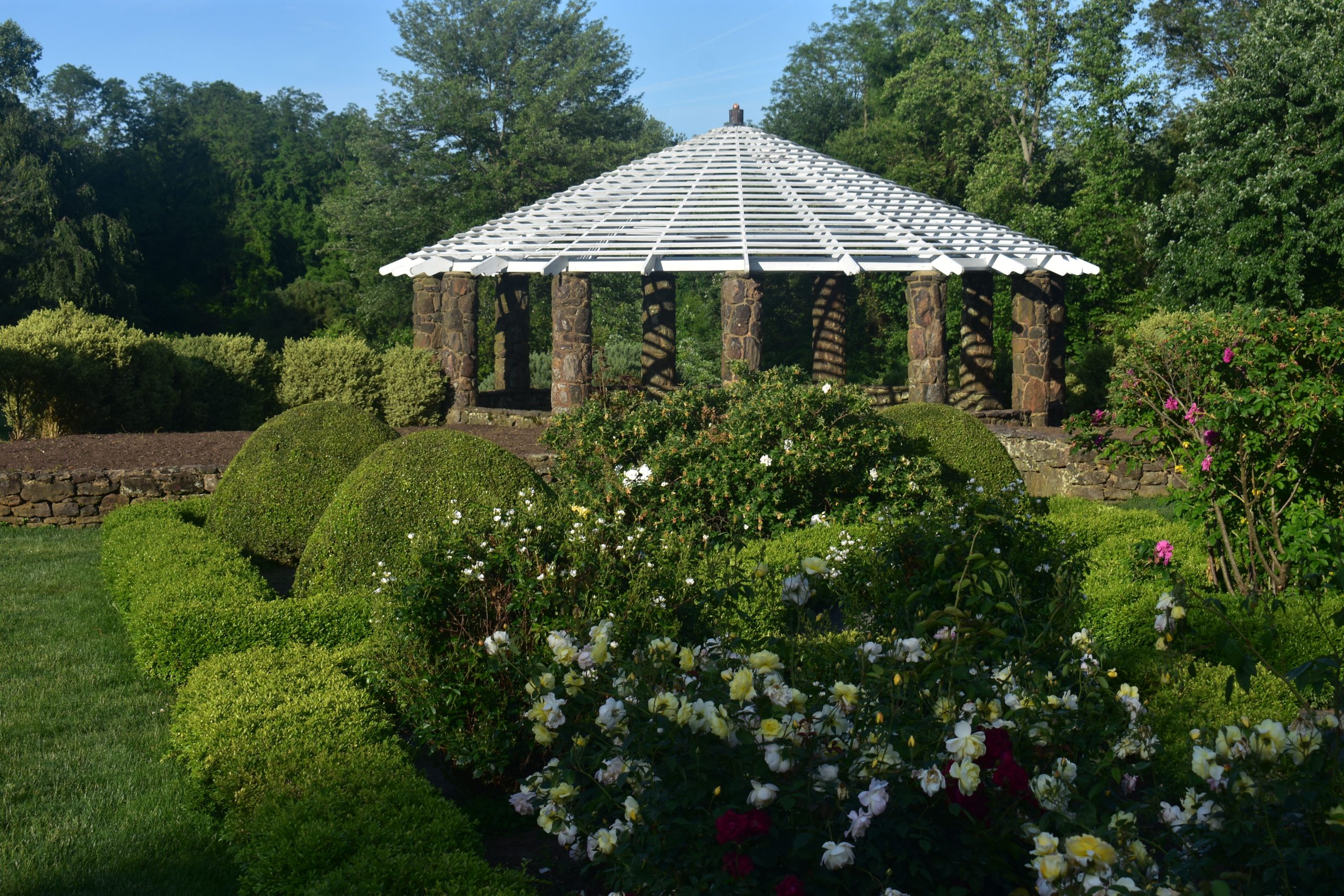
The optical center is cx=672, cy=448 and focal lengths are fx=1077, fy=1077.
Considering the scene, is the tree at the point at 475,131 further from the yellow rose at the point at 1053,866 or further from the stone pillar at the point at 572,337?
the yellow rose at the point at 1053,866

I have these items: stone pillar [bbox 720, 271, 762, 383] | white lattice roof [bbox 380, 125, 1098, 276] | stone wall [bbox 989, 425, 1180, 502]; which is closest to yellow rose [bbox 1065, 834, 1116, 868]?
stone wall [bbox 989, 425, 1180, 502]

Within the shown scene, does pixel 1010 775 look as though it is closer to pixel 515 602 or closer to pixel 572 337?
pixel 515 602

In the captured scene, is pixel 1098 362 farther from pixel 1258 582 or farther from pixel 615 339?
pixel 1258 582

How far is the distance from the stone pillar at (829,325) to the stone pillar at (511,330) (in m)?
6.17

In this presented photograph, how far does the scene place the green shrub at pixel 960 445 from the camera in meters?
8.67

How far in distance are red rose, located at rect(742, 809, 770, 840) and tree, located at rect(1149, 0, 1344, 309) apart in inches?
911

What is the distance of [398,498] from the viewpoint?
6.76 meters

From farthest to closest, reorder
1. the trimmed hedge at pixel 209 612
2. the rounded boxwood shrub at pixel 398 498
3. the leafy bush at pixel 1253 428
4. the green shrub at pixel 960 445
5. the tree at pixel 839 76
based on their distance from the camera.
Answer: the tree at pixel 839 76
the green shrub at pixel 960 445
the rounded boxwood shrub at pixel 398 498
the leafy bush at pixel 1253 428
the trimmed hedge at pixel 209 612

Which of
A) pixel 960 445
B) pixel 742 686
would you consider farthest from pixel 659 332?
pixel 742 686

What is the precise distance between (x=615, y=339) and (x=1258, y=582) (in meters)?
25.2

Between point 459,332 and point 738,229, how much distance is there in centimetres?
512

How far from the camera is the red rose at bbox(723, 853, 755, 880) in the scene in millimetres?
2744

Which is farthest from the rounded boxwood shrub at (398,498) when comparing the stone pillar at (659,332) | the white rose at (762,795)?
the stone pillar at (659,332)

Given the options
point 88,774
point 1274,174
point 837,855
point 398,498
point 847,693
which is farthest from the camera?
point 1274,174
